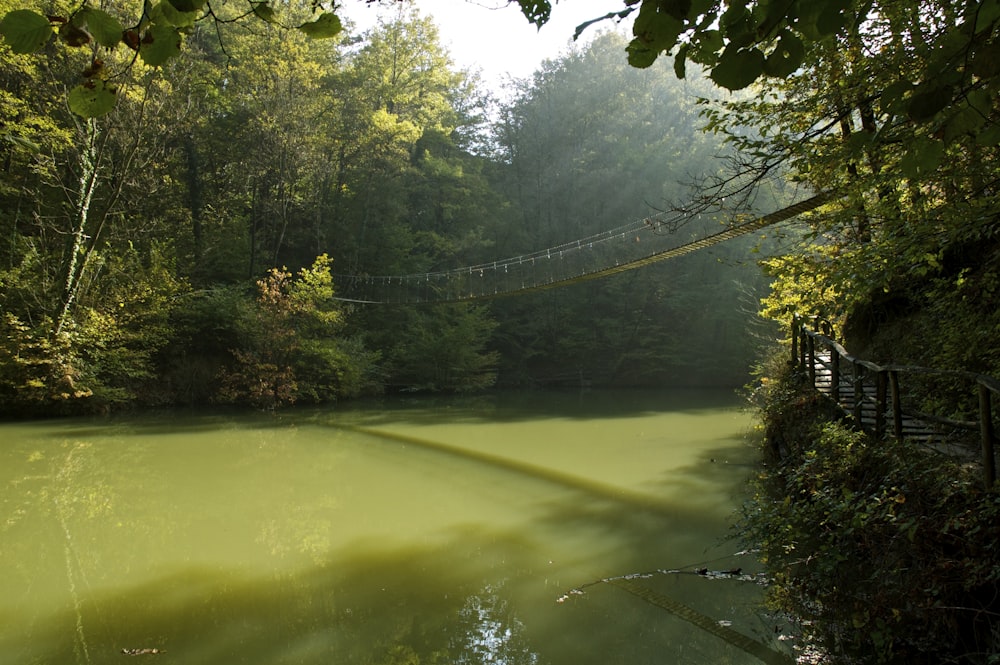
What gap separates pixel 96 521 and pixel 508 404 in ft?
28.7

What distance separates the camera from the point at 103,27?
780mm

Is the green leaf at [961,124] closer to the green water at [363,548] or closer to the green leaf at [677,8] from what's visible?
the green leaf at [677,8]

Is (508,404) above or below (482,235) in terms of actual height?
below

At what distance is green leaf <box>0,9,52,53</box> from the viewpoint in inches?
27.4

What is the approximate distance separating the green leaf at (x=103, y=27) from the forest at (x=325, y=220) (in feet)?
18.9

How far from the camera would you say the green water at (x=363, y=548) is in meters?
2.58

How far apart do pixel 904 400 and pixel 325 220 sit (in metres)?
13.1

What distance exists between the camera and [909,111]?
82 centimetres

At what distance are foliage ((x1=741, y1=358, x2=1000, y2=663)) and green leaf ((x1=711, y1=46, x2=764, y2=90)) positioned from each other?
1.59 metres

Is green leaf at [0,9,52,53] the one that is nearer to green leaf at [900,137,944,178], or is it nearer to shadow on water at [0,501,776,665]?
green leaf at [900,137,944,178]

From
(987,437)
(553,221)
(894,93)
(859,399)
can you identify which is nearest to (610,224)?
(553,221)

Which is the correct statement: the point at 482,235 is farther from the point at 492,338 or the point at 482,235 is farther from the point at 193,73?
the point at 193,73

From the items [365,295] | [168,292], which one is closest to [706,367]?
[365,295]

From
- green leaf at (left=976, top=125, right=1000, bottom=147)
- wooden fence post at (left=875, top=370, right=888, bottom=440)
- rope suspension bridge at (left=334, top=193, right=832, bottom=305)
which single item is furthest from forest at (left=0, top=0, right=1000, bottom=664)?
rope suspension bridge at (left=334, top=193, right=832, bottom=305)
